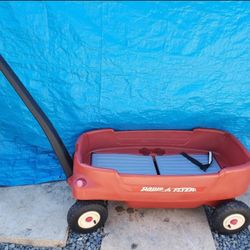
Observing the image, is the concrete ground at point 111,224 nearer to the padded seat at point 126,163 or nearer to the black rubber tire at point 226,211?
the black rubber tire at point 226,211

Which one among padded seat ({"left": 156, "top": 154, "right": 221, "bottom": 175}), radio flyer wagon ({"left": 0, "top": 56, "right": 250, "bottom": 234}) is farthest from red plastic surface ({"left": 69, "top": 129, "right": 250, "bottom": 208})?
padded seat ({"left": 156, "top": 154, "right": 221, "bottom": 175})

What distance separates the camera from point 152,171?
1.52 metres

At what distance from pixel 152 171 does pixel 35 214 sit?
56cm

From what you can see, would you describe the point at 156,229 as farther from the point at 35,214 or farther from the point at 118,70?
the point at 118,70

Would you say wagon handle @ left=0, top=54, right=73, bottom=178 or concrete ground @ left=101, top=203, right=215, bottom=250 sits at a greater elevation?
wagon handle @ left=0, top=54, right=73, bottom=178

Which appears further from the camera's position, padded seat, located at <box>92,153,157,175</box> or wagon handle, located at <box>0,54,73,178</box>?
padded seat, located at <box>92,153,157,175</box>

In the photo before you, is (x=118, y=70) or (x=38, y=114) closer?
(x=38, y=114)

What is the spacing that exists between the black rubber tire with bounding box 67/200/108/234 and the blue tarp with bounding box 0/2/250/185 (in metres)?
0.36

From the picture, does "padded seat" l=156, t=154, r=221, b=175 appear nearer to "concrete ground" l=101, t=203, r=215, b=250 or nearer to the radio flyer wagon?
the radio flyer wagon

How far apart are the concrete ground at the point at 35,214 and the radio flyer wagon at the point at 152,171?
0.32ft

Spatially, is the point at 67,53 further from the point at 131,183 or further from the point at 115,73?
the point at 131,183

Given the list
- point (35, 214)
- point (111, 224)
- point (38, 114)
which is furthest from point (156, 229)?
point (38, 114)

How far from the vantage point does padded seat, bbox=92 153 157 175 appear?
1.51 meters

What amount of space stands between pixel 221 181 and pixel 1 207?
3.20 feet
